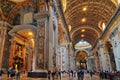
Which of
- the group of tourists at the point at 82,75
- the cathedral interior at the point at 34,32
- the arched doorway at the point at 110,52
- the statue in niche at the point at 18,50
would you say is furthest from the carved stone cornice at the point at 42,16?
the arched doorway at the point at 110,52

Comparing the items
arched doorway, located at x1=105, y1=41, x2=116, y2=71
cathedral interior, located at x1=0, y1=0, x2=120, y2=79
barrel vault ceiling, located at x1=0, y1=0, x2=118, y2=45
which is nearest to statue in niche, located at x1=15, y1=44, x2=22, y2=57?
cathedral interior, located at x1=0, y1=0, x2=120, y2=79

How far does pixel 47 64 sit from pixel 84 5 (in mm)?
15051

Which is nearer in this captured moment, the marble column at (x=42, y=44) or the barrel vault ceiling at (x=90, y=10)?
the marble column at (x=42, y=44)

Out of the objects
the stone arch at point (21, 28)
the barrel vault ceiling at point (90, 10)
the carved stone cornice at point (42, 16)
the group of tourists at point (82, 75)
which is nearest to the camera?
the group of tourists at point (82, 75)

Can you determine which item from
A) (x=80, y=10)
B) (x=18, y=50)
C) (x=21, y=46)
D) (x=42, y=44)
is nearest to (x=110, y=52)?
(x=80, y=10)

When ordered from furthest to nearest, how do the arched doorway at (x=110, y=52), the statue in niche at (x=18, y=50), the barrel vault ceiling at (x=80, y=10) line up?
the arched doorway at (x=110, y=52) → the statue in niche at (x=18, y=50) → the barrel vault ceiling at (x=80, y=10)

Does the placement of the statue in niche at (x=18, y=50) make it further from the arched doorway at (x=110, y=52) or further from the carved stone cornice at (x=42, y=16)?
the arched doorway at (x=110, y=52)

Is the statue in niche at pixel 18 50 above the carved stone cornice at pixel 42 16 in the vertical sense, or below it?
below

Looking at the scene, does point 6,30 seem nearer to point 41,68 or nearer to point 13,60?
A: point 13,60

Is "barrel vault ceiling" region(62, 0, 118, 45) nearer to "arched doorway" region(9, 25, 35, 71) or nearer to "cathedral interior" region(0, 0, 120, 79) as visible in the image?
"cathedral interior" region(0, 0, 120, 79)

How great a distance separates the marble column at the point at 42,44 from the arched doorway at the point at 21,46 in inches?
44.4

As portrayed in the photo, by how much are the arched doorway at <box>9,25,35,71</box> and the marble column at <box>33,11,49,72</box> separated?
1127 mm

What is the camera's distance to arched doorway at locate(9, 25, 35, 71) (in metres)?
10.6

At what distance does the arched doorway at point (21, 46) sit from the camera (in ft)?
34.6
